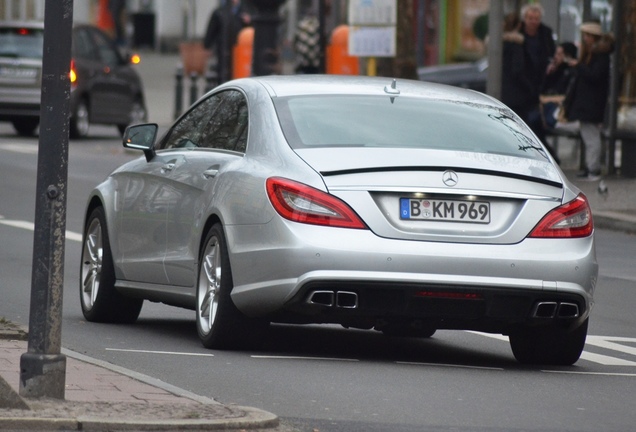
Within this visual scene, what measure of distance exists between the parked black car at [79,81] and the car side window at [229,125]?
18.8 metres

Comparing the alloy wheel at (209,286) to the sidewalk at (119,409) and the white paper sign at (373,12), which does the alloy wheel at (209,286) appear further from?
the white paper sign at (373,12)

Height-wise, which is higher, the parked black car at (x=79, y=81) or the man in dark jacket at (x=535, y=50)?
the man in dark jacket at (x=535, y=50)

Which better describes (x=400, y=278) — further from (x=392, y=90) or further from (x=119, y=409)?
(x=119, y=409)

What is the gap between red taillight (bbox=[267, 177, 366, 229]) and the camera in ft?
27.2

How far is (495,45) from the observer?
73.4 ft

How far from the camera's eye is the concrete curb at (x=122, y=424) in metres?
6.26

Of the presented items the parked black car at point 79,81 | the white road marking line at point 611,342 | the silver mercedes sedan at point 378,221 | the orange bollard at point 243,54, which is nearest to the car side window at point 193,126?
the silver mercedes sedan at point 378,221

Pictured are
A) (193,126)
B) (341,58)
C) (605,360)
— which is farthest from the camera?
(341,58)

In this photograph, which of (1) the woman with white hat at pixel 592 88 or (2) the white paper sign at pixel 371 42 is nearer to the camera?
(1) the woman with white hat at pixel 592 88

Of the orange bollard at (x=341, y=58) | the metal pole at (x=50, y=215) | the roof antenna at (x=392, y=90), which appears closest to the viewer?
the metal pole at (x=50, y=215)

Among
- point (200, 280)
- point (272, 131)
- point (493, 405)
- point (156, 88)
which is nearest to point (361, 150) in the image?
point (272, 131)

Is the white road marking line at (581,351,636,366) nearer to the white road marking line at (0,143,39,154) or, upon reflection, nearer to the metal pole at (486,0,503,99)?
the metal pole at (486,0,503,99)

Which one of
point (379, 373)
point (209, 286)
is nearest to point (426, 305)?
point (379, 373)

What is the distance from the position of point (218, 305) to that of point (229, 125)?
1129 mm
